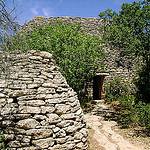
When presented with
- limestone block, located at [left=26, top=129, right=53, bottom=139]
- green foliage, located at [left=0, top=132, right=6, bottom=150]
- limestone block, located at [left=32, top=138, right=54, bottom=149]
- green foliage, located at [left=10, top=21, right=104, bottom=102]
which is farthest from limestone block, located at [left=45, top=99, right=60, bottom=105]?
green foliage, located at [left=10, top=21, right=104, bottom=102]

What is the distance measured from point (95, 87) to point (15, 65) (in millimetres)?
10001

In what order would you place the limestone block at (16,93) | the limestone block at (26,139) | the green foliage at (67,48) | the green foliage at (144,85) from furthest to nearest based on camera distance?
the green foliage at (144,85) < the green foliage at (67,48) < the limestone block at (16,93) < the limestone block at (26,139)

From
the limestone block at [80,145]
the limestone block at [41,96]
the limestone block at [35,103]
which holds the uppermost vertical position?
the limestone block at [41,96]

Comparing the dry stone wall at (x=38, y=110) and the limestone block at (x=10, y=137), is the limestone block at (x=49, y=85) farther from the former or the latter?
the limestone block at (x=10, y=137)

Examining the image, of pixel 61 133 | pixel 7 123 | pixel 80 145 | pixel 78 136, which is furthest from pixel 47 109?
pixel 80 145

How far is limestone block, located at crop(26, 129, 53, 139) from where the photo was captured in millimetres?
3048

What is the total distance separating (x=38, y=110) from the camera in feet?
10.7

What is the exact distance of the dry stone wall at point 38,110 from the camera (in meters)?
3.08

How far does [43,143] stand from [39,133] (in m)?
0.21

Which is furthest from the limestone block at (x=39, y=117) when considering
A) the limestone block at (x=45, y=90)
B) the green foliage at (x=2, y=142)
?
the green foliage at (x=2, y=142)

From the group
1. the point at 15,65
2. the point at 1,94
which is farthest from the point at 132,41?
the point at 1,94

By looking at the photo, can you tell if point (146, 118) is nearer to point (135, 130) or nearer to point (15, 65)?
point (135, 130)

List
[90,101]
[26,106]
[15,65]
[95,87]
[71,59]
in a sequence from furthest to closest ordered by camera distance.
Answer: [95,87], [90,101], [71,59], [15,65], [26,106]

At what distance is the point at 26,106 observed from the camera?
10.7 ft
